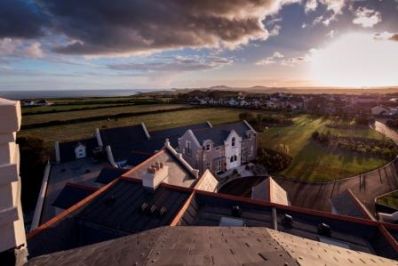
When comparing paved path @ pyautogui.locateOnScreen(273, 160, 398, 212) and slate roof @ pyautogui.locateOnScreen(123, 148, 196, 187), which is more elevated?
slate roof @ pyautogui.locateOnScreen(123, 148, 196, 187)

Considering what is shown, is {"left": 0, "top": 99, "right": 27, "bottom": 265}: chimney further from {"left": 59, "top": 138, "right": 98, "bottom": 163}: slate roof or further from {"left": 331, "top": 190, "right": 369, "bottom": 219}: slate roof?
{"left": 59, "top": 138, "right": 98, "bottom": 163}: slate roof

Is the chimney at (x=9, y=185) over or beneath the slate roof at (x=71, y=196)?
over

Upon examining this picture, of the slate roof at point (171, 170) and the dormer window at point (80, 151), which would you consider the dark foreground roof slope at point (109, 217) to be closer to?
the slate roof at point (171, 170)

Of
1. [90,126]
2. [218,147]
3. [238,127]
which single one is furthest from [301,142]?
[90,126]

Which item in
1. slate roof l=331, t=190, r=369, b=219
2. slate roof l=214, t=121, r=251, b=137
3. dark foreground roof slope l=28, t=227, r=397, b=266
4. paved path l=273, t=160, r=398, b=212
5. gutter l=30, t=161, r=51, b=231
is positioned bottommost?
paved path l=273, t=160, r=398, b=212

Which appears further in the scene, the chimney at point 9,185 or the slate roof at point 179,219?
the slate roof at point 179,219

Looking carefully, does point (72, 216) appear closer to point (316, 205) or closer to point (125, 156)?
point (125, 156)

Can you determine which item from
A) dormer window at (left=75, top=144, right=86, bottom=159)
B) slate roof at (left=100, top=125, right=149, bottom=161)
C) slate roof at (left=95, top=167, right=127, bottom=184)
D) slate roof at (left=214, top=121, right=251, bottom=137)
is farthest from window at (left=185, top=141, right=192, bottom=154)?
dormer window at (left=75, top=144, right=86, bottom=159)

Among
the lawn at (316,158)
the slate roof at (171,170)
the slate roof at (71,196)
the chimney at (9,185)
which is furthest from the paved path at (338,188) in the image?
the chimney at (9,185)
